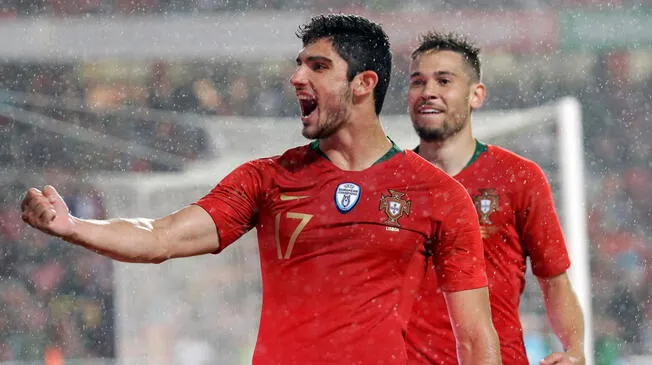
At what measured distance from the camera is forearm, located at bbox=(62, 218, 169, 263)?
9.14ft

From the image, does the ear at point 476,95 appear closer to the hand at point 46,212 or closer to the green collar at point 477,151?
the green collar at point 477,151

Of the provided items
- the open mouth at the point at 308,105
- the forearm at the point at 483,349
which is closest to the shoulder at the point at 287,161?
the open mouth at the point at 308,105

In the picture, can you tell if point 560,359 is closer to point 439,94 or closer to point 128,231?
point 439,94

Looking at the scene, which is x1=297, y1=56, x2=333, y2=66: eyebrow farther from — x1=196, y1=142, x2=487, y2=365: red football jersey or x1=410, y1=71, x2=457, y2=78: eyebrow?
x1=410, y1=71, x2=457, y2=78: eyebrow

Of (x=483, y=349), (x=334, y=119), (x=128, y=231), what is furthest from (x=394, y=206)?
(x=128, y=231)

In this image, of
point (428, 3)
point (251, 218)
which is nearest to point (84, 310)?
point (428, 3)

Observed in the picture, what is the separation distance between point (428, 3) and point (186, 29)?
7.96 ft

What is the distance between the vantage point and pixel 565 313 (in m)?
4.04

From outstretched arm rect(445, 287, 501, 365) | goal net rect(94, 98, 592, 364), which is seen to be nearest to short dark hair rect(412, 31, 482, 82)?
outstretched arm rect(445, 287, 501, 365)

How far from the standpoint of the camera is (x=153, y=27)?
1149 centimetres

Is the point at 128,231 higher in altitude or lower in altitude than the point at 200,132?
lower

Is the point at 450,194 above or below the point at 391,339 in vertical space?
above

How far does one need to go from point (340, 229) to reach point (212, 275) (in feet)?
18.4

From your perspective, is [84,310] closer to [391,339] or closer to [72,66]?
[72,66]
